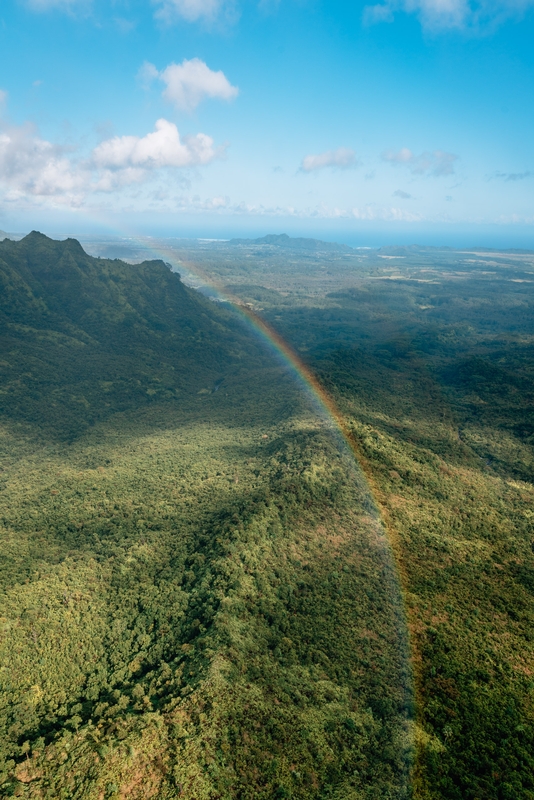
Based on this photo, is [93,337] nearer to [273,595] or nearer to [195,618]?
[195,618]

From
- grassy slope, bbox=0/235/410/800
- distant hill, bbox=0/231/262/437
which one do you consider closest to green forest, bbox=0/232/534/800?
grassy slope, bbox=0/235/410/800

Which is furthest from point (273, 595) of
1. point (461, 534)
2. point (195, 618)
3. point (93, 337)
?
point (93, 337)

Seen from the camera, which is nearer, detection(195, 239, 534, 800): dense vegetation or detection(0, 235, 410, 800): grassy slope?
detection(0, 235, 410, 800): grassy slope

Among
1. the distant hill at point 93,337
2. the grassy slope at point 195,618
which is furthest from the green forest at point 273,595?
the distant hill at point 93,337

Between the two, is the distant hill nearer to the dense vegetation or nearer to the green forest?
the green forest

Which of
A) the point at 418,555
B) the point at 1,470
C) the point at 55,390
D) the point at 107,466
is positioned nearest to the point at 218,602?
the point at 418,555

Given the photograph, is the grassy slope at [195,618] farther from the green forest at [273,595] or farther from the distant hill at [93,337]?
the distant hill at [93,337]

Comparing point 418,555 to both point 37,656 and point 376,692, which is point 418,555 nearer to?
point 376,692
